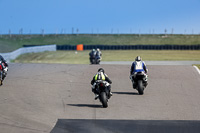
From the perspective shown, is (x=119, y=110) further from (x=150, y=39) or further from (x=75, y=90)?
(x=150, y=39)

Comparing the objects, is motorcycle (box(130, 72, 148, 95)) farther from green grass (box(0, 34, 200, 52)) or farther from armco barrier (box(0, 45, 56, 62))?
green grass (box(0, 34, 200, 52))

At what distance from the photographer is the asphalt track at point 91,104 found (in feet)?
38.7

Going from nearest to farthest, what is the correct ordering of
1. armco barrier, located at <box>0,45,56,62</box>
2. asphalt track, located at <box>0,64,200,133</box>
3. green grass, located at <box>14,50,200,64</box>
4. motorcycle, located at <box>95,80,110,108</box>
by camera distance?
asphalt track, located at <box>0,64,200,133</box> → motorcycle, located at <box>95,80,110,108</box> → armco barrier, located at <box>0,45,56,62</box> → green grass, located at <box>14,50,200,64</box>

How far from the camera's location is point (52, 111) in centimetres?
1432

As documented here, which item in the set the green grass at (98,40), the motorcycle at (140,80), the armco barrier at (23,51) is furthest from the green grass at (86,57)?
the green grass at (98,40)

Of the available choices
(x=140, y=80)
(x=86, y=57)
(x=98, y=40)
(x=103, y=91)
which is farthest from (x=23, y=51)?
(x=98, y=40)

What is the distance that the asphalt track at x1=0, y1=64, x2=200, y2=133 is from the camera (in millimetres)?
11805

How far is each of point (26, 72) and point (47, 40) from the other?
234 feet

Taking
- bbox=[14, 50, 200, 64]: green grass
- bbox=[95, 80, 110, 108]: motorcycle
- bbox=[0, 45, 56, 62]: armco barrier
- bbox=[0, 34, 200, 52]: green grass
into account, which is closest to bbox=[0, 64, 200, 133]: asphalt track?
bbox=[95, 80, 110, 108]: motorcycle

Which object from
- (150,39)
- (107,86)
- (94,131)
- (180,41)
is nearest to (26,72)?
(107,86)

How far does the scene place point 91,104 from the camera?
52.5 feet

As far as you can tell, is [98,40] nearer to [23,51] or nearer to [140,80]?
[23,51]

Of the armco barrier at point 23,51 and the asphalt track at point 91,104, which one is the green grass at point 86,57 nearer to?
the armco barrier at point 23,51

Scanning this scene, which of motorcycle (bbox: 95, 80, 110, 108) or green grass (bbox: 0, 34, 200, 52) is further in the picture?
green grass (bbox: 0, 34, 200, 52)
